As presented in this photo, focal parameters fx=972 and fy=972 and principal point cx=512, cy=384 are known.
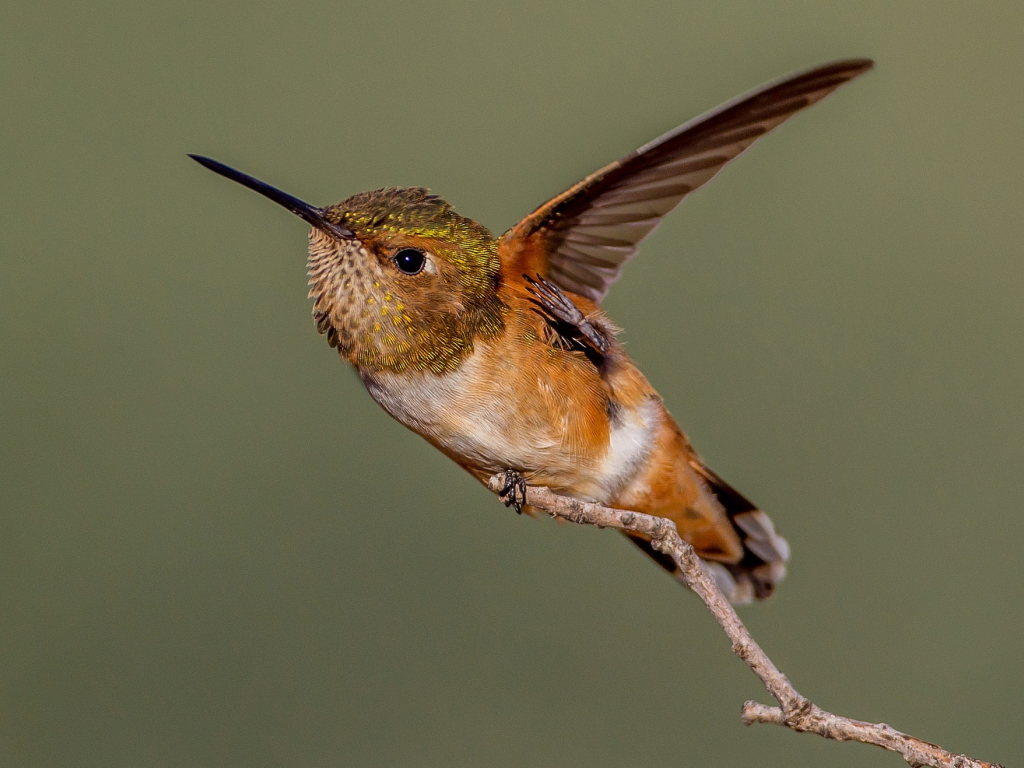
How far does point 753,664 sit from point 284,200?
1.78 m

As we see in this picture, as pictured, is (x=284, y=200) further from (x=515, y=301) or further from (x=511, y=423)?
(x=511, y=423)

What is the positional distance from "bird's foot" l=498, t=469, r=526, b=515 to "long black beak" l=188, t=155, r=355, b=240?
2.87ft

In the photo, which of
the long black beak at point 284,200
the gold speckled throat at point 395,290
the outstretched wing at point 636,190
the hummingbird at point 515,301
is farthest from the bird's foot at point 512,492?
the long black beak at point 284,200

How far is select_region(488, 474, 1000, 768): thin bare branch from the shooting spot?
2000 millimetres

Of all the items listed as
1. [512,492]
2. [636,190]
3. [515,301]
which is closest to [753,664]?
[512,492]

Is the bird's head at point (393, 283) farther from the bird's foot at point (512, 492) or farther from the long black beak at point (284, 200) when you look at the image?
the bird's foot at point (512, 492)

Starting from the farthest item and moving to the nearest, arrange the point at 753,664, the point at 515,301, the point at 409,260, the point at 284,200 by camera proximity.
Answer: the point at 515,301, the point at 409,260, the point at 284,200, the point at 753,664

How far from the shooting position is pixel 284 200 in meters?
2.80

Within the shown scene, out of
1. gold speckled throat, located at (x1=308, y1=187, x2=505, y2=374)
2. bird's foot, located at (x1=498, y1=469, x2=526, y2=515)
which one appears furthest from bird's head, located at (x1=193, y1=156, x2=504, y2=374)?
bird's foot, located at (x1=498, y1=469, x2=526, y2=515)

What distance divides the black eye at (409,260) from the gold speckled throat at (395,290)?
18 mm

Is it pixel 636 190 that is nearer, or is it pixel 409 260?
pixel 409 260

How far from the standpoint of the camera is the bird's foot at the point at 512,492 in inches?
115

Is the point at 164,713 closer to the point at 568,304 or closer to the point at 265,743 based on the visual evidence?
the point at 265,743

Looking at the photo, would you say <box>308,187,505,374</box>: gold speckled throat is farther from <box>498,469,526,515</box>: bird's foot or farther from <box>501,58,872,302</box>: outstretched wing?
<box>498,469,526,515</box>: bird's foot
